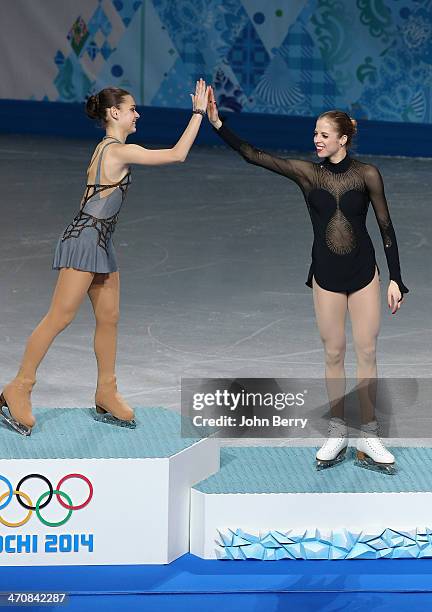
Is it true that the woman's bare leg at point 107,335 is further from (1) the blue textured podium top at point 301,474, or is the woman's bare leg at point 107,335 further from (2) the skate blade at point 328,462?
(2) the skate blade at point 328,462

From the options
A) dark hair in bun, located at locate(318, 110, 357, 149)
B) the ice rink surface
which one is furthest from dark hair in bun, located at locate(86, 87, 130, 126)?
the ice rink surface

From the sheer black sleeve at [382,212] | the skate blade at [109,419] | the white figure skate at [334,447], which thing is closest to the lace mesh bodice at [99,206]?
the skate blade at [109,419]

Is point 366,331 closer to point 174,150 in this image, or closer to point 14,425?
point 174,150

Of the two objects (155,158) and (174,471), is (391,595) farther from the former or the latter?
(155,158)

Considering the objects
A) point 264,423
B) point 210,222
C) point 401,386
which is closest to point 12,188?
point 210,222

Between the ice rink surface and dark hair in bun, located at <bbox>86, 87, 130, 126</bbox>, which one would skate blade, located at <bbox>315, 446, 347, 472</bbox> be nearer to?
dark hair in bun, located at <bbox>86, 87, 130, 126</bbox>

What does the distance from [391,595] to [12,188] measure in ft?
30.1

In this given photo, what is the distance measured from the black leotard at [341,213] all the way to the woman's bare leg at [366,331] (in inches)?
1.7

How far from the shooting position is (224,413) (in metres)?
4.67

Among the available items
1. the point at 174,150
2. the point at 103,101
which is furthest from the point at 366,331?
the point at 103,101

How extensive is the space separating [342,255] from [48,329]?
1108mm

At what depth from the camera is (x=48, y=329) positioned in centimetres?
480

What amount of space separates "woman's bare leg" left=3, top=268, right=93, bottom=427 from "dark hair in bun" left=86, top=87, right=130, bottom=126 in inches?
22.5

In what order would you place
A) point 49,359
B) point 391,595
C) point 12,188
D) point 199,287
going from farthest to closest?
point 12,188
point 199,287
point 49,359
point 391,595
